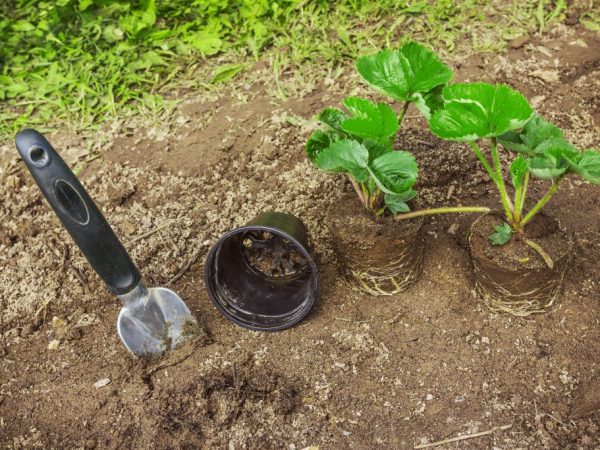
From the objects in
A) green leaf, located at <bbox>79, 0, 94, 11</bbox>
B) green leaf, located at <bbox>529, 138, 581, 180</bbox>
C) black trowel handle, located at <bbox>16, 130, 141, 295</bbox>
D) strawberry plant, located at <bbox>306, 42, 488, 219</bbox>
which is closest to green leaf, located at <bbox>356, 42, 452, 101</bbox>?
strawberry plant, located at <bbox>306, 42, 488, 219</bbox>

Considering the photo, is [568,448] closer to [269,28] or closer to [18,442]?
[18,442]

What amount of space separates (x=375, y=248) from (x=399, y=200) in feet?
0.55

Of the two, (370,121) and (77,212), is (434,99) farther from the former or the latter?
(77,212)

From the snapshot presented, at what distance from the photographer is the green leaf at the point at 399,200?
78.8 inches

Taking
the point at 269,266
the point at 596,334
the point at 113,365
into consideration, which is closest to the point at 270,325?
the point at 269,266

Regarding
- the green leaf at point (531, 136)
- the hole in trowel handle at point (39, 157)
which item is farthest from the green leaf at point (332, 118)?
the hole in trowel handle at point (39, 157)

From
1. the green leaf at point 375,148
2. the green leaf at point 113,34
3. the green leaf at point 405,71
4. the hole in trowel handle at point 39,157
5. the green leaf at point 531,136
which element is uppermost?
the hole in trowel handle at point 39,157

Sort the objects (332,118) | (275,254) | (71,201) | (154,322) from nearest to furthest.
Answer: (71,201) < (332,118) < (154,322) < (275,254)

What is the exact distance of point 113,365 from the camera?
7.13ft

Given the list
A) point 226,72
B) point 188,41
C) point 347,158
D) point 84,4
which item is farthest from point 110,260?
point 84,4

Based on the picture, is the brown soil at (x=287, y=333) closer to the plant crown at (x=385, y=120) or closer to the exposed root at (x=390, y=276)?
the exposed root at (x=390, y=276)

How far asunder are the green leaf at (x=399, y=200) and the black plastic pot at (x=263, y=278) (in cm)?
30

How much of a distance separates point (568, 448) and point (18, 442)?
1585mm

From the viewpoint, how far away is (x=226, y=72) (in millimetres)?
3031
